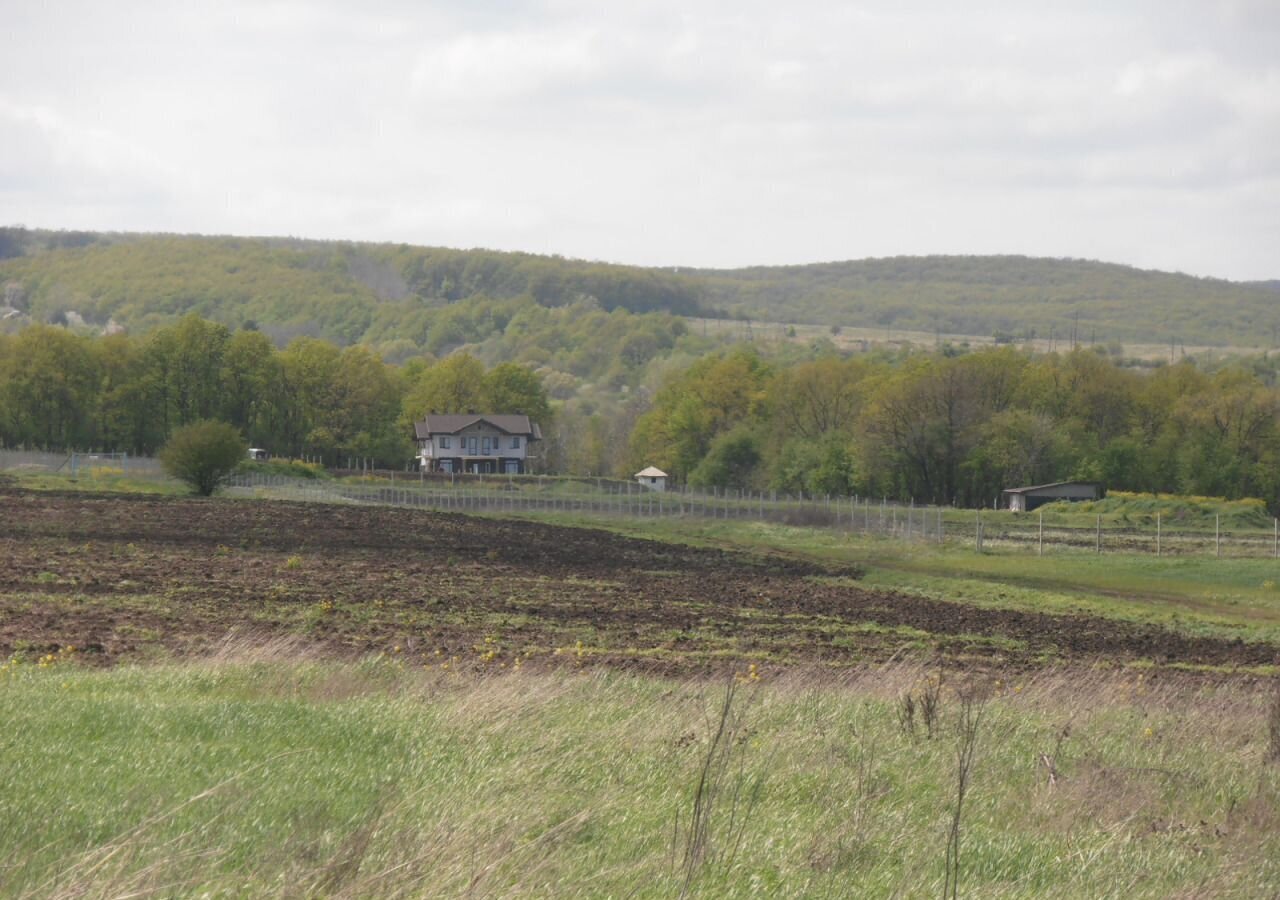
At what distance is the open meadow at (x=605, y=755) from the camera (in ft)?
26.4

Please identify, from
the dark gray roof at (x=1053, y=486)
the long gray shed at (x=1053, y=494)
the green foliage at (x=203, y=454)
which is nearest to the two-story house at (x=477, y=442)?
the dark gray roof at (x=1053, y=486)

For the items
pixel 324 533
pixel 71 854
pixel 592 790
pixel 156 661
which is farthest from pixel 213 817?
pixel 324 533

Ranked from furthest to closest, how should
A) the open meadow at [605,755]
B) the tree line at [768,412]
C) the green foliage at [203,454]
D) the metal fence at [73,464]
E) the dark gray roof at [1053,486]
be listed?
the tree line at [768,412] → the metal fence at [73,464] → the dark gray roof at [1053,486] → the green foliage at [203,454] → the open meadow at [605,755]

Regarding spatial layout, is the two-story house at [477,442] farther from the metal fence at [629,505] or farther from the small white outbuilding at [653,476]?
the metal fence at [629,505]

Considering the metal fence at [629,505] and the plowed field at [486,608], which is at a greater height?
the plowed field at [486,608]

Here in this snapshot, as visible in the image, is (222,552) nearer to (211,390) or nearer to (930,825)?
(930,825)

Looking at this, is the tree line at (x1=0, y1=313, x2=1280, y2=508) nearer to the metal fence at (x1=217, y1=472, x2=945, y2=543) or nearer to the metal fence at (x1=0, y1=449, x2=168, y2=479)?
the metal fence at (x1=217, y1=472, x2=945, y2=543)

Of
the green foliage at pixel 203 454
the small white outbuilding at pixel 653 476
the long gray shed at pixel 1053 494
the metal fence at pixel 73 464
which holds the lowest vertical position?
the small white outbuilding at pixel 653 476

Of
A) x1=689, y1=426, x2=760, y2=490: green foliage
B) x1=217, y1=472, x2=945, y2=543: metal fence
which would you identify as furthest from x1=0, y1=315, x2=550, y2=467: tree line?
x1=689, y1=426, x2=760, y2=490: green foliage

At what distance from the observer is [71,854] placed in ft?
25.0

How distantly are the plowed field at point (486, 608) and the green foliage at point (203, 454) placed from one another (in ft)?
88.4

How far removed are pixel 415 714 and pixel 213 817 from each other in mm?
4073

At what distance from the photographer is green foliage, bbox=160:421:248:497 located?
78375 mm

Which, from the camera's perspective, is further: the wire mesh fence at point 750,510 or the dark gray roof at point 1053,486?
the dark gray roof at point 1053,486
